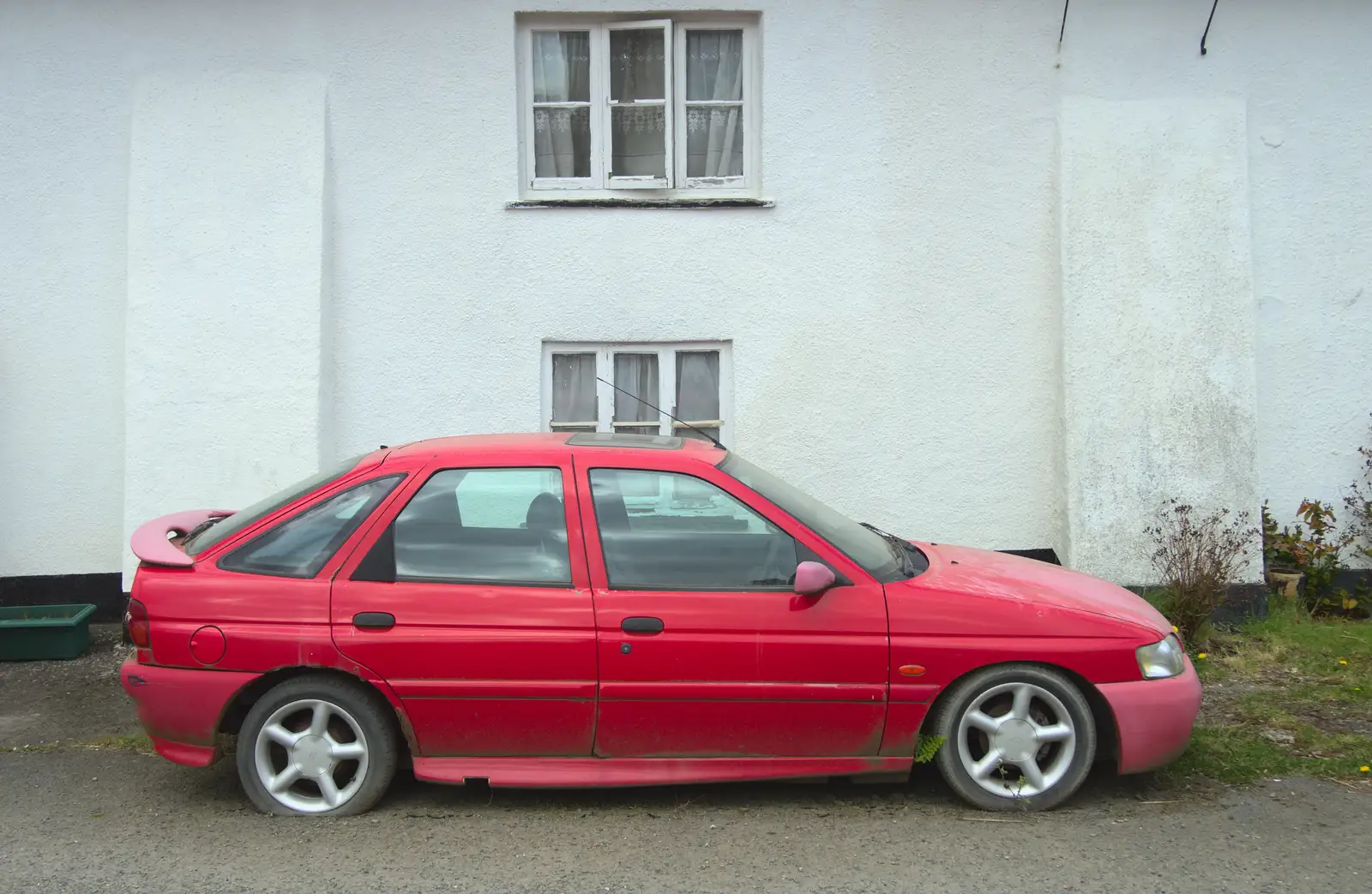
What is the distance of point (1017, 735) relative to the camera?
4.57 metres

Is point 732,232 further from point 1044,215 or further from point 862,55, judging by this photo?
point 1044,215

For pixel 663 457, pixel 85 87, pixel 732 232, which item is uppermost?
pixel 85 87

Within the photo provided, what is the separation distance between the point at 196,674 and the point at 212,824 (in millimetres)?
602

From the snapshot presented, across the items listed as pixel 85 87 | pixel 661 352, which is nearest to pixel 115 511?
pixel 85 87

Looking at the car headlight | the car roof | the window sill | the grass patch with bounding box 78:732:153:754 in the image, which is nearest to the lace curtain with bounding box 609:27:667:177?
the window sill

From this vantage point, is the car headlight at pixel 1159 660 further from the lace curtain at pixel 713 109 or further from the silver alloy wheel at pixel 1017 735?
the lace curtain at pixel 713 109

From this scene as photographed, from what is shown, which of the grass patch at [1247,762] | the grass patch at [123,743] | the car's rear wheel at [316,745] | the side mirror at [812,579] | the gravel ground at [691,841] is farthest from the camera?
the grass patch at [123,743]

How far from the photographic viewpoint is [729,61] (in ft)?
27.3

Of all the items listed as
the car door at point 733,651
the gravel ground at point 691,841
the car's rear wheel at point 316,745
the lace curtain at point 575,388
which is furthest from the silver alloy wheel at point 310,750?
the lace curtain at point 575,388

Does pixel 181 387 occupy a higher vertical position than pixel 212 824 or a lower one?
higher

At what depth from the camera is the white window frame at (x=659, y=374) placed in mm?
8172

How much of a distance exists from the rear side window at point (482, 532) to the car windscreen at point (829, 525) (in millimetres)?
747

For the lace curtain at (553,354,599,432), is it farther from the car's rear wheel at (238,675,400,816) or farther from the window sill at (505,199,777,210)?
the car's rear wheel at (238,675,400,816)

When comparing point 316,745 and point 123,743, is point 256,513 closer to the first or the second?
point 316,745
